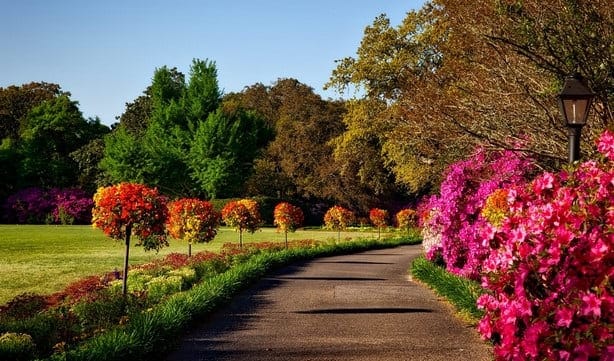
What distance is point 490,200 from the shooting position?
40.7 ft

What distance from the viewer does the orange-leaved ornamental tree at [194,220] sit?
21.2 meters

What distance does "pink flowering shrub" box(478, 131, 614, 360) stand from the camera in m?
3.75

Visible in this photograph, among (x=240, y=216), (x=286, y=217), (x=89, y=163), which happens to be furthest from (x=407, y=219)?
(x=89, y=163)

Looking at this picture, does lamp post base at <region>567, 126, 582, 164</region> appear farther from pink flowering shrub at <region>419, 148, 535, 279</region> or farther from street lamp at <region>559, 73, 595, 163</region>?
pink flowering shrub at <region>419, 148, 535, 279</region>

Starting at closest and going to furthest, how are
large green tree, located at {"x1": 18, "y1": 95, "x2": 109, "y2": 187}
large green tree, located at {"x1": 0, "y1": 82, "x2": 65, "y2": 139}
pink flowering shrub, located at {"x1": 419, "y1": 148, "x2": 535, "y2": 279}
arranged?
pink flowering shrub, located at {"x1": 419, "y1": 148, "x2": 535, "y2": 279}
large green tree, located at {"x1": 18, "y1": 95, "x2": 109, "y2": 187}
large green tree, located at {"x1": 0, "y1": 82, "x2": 65, "y2": 139}

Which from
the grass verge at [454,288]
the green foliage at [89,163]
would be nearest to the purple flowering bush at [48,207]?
the green foliage at [89,163]

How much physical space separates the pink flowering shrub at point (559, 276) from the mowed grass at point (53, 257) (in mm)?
14245

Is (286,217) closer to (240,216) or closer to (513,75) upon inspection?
(240,216)

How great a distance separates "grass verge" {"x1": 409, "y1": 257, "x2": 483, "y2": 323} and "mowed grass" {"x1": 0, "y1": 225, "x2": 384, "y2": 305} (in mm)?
9315

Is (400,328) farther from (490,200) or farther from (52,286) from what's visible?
(52,286)

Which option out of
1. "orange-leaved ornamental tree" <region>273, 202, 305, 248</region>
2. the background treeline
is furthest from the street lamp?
"orange-leaved ornamental tree" <region>273, 202, 305, 248</region>

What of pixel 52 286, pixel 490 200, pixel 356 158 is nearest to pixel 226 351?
pixel 490 200

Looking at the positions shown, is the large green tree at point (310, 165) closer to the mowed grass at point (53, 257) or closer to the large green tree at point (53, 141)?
the mowed grass at point (53, 257)

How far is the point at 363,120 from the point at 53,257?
17945 mm
